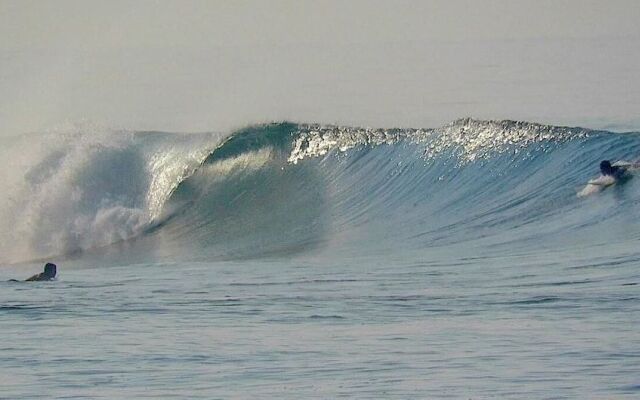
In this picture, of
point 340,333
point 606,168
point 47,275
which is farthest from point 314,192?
point 340,333

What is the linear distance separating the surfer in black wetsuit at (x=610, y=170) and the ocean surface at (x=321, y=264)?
39 centimetres

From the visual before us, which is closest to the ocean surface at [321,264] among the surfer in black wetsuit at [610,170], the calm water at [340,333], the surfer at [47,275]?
the calm water at [340,333]

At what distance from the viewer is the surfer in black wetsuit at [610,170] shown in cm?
2392

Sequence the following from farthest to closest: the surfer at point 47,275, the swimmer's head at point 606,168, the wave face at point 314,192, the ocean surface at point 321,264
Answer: the swimmer's head at point 606,168 → the wave face at point 314,192 → the surfer at point 47,275 → the ocean surface at point 321,264

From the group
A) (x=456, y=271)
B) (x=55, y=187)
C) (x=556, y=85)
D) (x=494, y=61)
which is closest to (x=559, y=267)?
(x=456, y=271)

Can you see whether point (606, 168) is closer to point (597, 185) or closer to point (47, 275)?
point (597, 185)

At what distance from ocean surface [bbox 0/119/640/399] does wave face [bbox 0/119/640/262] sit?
0.05 metres

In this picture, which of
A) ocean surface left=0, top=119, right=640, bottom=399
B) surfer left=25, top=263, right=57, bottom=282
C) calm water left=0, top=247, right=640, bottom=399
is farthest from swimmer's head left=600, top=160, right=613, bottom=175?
surfer left=25, top=263, right=57, bottom=282

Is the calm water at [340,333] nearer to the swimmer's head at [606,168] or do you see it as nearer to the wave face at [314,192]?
the wave face at [314,192]

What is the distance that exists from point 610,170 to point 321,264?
5422 millimetres

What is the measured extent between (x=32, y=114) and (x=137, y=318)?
25.3m

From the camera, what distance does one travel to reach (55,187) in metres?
28.9

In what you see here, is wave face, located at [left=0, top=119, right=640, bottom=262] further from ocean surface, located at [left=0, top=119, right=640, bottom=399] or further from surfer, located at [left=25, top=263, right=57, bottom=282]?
surfer, located at [left=25, top=263, right=57, bottom=282]

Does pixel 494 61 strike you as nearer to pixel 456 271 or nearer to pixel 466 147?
pixel 466 147
